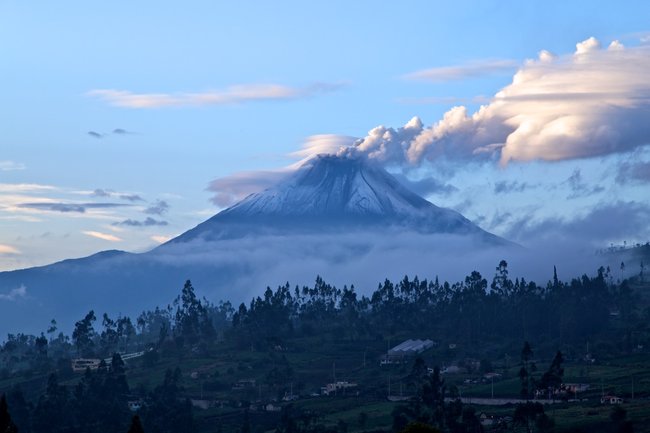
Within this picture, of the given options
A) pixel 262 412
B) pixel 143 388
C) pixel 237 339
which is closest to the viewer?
pixel 262 412

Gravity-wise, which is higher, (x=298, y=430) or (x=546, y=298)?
(x=546, y=298)

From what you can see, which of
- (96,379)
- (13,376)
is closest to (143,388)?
(96,379)

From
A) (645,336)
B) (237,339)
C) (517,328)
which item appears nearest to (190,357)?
(237,339)

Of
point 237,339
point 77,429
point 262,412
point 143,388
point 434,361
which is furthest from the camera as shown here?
point 237,339

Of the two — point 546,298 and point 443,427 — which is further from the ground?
point 546,298

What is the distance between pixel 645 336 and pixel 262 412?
5757cm

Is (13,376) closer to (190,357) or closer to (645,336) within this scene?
(190,357)

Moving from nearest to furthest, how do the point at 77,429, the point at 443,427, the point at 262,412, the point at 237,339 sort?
the point at 443,427 < the point at 77,429 < the point at 262,412 < the point at 237,339

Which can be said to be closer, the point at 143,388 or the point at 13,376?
the point at 143,388

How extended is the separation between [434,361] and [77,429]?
54132mm

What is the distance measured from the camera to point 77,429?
133625 millimetres

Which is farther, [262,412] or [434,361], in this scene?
[434,361]

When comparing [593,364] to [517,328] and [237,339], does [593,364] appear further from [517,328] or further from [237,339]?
[237,339]

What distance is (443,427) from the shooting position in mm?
115688
